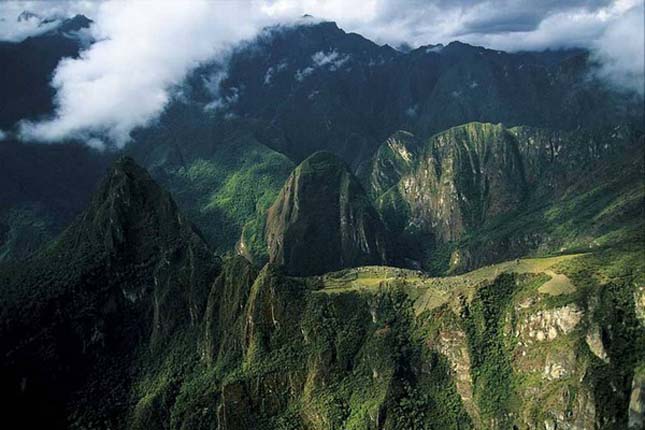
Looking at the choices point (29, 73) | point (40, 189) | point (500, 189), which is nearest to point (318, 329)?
point (500, 189)

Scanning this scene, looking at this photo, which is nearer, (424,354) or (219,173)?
(424,354)

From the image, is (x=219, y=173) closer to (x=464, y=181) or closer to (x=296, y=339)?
(x=464, y=181)

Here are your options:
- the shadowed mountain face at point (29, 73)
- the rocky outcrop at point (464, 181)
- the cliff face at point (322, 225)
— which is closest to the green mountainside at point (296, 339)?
the cliff face at point (322, 225)

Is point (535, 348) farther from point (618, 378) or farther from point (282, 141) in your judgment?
point (282, 141)

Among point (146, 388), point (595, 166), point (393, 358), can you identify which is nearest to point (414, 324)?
point (393, 358)

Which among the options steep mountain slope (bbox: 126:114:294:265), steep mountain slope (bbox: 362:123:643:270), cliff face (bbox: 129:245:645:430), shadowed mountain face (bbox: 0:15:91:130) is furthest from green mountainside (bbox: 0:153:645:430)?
shadowed mountain face (bbox: 0:15:91:130)
